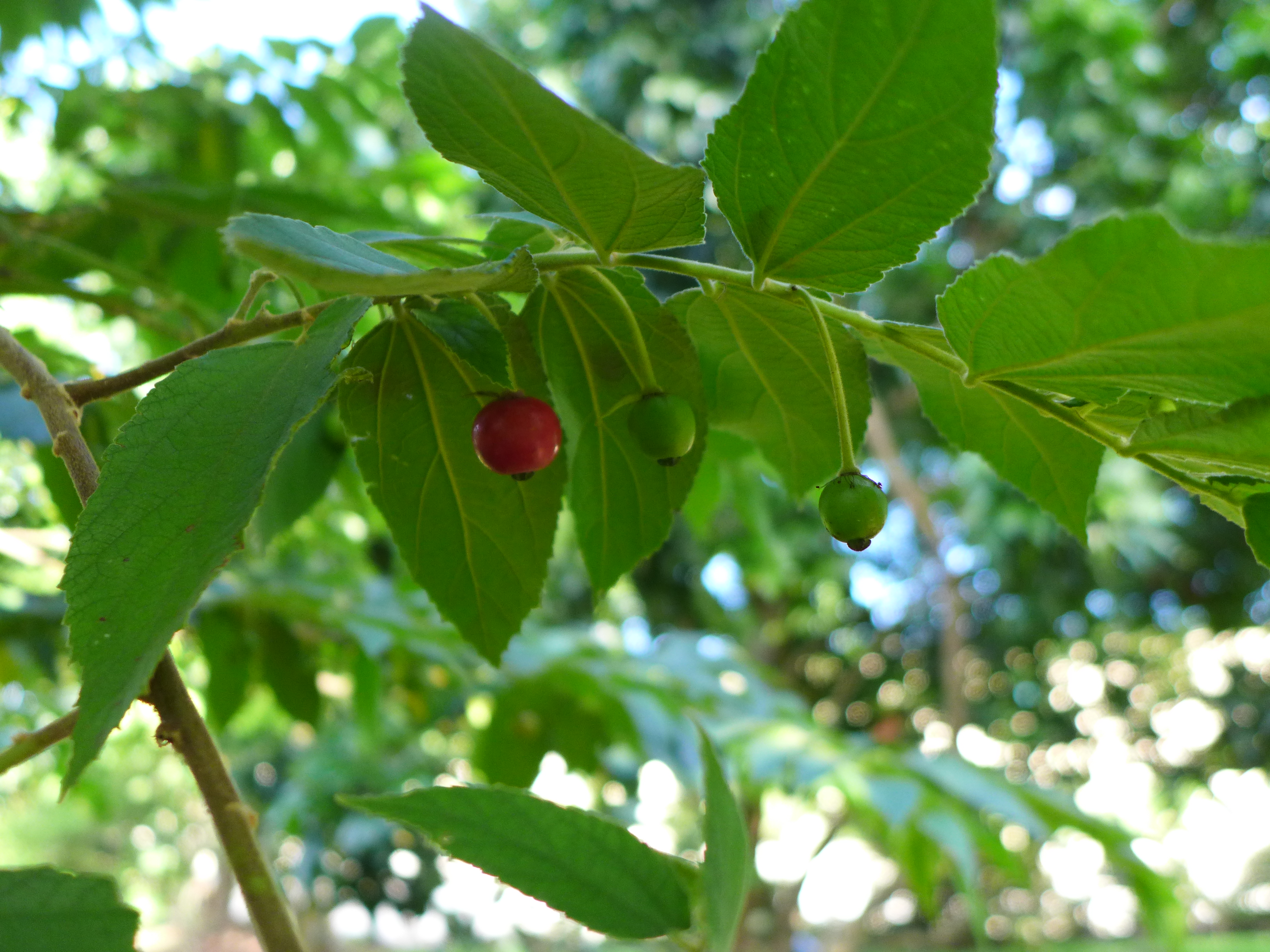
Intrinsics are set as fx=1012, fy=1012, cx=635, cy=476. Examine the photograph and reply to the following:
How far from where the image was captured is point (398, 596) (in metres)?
2.08

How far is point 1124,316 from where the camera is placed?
39 cm

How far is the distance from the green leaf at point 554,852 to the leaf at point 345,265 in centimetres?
25

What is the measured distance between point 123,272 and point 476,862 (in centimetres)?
89

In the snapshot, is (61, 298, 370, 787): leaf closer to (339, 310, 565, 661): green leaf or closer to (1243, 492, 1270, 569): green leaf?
(339, 310, 565, 661): green leaf

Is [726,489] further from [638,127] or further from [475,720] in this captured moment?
[638,127]

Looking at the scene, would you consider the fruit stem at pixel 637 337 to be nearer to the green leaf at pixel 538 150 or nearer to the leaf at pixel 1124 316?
the green leaf at pixel 538 150

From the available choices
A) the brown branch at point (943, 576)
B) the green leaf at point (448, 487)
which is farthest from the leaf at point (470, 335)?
the brown branch at point (943, 576)

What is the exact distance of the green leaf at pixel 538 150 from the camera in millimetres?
405

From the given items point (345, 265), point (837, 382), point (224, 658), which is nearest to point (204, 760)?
point (345, 265)

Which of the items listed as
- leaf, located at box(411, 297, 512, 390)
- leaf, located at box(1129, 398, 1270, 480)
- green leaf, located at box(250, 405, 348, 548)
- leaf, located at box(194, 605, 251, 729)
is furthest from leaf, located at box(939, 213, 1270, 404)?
leaf, located at box(194, 605, 251, 729)

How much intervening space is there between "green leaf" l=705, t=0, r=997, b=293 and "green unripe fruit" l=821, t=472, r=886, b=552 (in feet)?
0.35

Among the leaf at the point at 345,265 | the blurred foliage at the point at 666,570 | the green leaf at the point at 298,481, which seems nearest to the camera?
the leaf at the point at 345,265

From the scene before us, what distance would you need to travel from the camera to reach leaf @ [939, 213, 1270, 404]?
1.18 ft

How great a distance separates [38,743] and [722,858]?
13.3 inches
